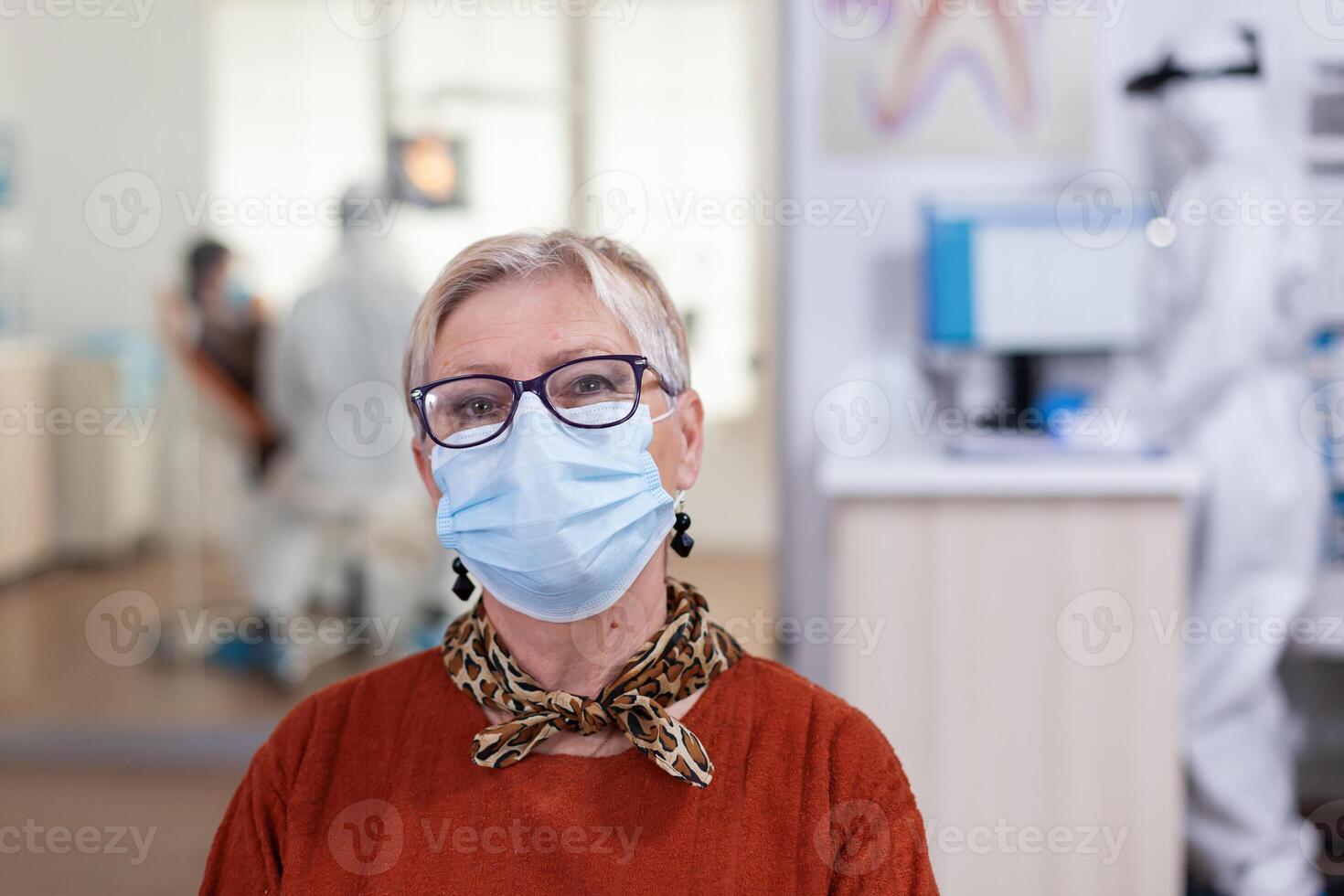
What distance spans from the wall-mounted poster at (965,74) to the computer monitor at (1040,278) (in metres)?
0.28

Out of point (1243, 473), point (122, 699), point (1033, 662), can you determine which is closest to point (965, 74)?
point (1243, 473)

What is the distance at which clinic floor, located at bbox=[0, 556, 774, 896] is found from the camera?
2908mm

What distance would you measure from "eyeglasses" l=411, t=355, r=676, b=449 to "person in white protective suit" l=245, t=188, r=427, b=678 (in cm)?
198

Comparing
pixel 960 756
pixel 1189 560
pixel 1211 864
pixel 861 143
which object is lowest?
pixel 1211 864

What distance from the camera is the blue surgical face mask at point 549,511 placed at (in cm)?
98

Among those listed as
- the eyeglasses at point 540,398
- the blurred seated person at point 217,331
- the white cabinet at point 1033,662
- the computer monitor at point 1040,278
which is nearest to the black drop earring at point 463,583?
the eyeglasses at point 540,398

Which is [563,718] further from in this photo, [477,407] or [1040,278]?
[1040,278]

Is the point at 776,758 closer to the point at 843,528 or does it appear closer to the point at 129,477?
the point at 843,528

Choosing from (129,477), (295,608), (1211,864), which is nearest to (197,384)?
(129,477)

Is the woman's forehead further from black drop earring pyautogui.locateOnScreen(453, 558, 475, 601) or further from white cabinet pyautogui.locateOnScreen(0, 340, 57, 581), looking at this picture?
white cabinet pyautogui.locateOnScreen(0, 340, 57, 581)

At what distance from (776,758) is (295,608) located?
2.32 m

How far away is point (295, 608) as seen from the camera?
305 cm

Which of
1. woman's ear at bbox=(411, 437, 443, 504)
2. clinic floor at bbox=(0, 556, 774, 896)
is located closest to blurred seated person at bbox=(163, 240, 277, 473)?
clinic floor at bbox=(0, 556, 774, 896)

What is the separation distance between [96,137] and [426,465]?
7.73ft
